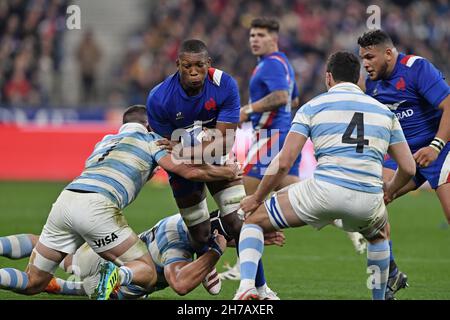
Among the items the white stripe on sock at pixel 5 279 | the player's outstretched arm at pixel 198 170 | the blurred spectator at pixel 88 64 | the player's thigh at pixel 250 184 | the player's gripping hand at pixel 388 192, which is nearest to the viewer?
the white stripe on sock at pixel 5 279

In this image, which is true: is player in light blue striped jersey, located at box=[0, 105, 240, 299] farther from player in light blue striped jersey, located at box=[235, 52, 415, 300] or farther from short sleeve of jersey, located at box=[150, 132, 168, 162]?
player in light blue striped jersey, located at box=[235, 52, 415, 300]

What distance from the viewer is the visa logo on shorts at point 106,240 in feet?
23.5

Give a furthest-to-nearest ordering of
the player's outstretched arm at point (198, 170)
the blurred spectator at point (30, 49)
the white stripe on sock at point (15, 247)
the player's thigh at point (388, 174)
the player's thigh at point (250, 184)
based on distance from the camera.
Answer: the blurred spectator at point (30, 49) → the player's thigh at point (250, 184) → the player's thigh at point (388, 174) → the white stripe on sock at point (15, 247) → the player's outstretched arm at point (198, 170)

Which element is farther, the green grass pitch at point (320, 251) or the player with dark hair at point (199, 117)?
the green grass pitch at point (320, 251)

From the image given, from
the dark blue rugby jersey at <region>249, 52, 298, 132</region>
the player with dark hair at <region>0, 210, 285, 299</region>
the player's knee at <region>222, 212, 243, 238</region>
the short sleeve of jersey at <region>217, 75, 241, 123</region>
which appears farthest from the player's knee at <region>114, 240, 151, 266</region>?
the dark blue rugby jersey at <region>249, 52, 298, 132</region>

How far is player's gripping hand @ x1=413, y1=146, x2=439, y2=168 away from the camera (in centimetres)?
798

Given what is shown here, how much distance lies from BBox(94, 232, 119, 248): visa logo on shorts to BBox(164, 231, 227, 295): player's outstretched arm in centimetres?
73

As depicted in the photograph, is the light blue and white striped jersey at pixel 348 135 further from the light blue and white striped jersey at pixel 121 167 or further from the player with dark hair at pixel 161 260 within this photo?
the light blue and white striped jersey at pixel 121 167

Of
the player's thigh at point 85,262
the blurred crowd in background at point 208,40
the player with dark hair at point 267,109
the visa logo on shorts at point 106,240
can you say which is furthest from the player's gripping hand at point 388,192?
the blurred crowd in background at point 208,40

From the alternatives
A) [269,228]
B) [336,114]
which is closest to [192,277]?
[269,228]

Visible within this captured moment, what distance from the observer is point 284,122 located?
35.1ft

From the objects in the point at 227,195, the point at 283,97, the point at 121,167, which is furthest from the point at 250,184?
the point at 121,167

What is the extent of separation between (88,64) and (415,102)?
1577 cm

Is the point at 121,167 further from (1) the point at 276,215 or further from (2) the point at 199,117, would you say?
(1) the point at 276,215
